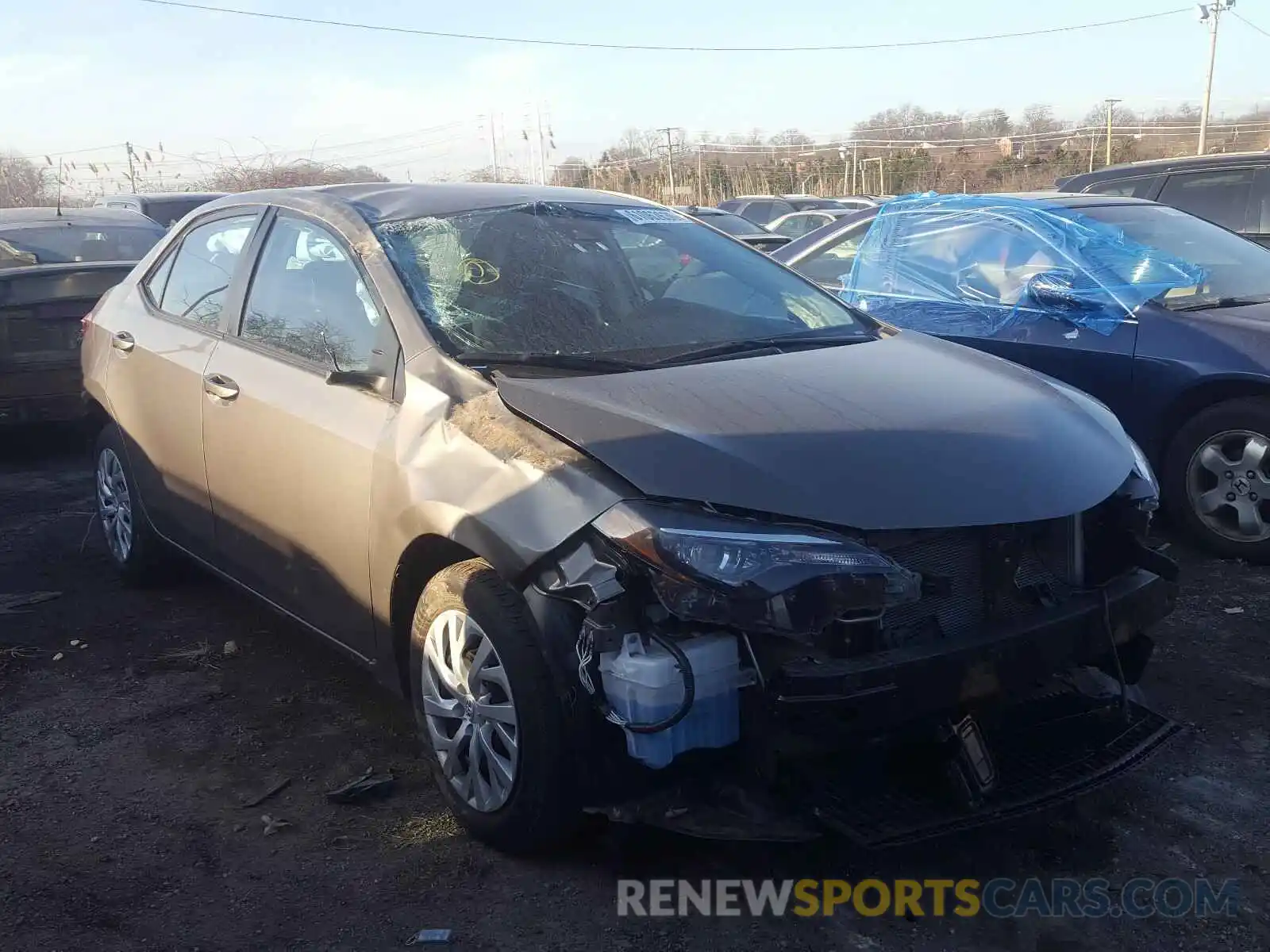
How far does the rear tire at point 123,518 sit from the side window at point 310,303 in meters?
1.27

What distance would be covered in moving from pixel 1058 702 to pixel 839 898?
0.75m

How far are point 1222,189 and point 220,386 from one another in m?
7.98

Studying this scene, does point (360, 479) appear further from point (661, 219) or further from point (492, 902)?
point (661, 219)

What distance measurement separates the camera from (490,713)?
283cm

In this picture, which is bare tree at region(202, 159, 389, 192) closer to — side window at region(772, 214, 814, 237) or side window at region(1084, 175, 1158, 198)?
side window at region(772, 214, 814, 237)

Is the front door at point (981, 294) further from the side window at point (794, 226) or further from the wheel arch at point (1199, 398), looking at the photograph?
the side window at point (794, 226)

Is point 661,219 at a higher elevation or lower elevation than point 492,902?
higher

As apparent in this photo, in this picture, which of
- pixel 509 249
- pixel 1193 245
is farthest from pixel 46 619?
pixel 1193 245

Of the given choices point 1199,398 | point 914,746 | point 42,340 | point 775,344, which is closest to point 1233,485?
point 1199,398

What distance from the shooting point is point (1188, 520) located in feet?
16.4

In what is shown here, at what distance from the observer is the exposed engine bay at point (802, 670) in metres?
2.45

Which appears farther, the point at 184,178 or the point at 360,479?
the point at 184,178

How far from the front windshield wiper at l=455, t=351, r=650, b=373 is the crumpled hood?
0.29ft

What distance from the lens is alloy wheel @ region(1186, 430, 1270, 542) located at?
4801mm
